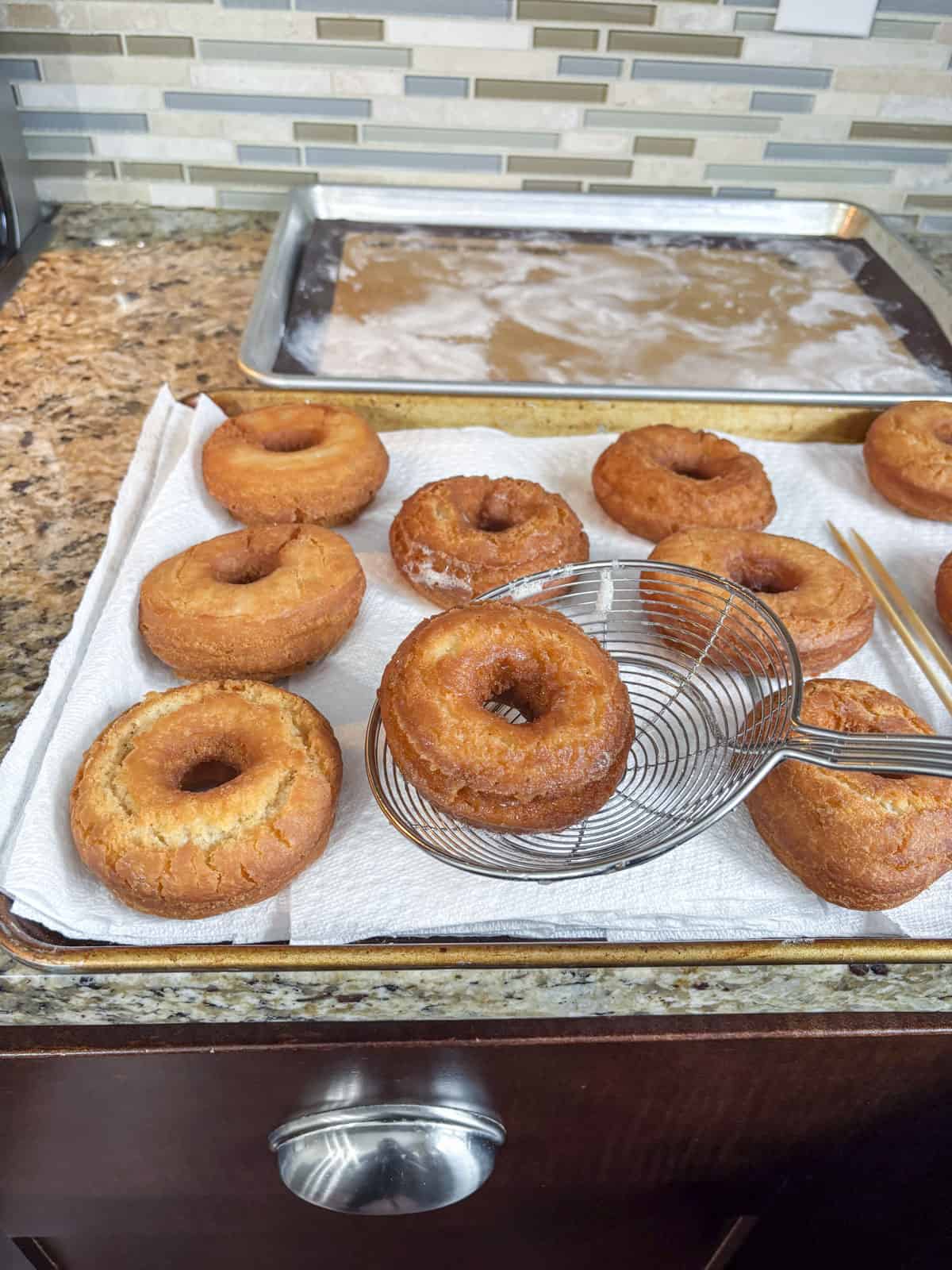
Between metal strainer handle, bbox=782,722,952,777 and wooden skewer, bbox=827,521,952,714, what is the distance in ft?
1.20

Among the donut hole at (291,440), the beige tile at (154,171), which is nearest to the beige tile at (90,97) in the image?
the beige tile at (154,171)

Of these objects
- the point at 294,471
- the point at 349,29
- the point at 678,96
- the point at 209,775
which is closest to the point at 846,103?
the point at 678,96

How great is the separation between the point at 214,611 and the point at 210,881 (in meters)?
0.34

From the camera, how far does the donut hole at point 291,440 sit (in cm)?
137

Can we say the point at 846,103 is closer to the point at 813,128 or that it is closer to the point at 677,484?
the point at 813,128

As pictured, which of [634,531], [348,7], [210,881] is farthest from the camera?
[348,7]

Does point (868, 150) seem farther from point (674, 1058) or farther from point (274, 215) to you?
point (674, 1058)

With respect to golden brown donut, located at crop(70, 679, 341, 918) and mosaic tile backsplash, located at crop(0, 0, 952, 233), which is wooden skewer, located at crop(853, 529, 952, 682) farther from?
mosaic tile backsplash, located at crop(0, 0, 952, 233)

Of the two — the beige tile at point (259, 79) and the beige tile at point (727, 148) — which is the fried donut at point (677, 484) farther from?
the beige tile at point (259, 79)

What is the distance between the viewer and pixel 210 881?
833mm

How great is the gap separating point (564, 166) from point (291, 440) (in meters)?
1.07

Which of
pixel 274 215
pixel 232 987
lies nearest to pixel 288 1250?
pixel 232 987

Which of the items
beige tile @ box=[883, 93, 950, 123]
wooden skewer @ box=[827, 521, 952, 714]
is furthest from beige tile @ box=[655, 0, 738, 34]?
wooden skewer @ box=[827, 521, 952, 714]

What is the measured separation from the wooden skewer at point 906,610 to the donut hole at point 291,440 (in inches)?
29.4
